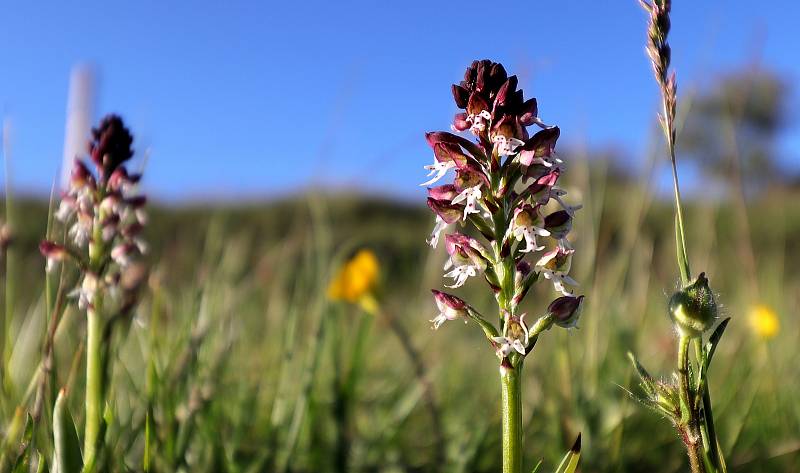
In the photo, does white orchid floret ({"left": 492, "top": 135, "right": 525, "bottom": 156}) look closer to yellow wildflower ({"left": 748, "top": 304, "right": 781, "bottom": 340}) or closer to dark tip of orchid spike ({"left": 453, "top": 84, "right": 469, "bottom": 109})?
dark tip of orchid spike ({"left": 453, "top": 84, "right": 469, "bottom": 109})

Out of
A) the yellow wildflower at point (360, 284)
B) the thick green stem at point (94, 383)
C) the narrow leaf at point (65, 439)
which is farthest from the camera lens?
the yellow wildflower at point (360, 284)

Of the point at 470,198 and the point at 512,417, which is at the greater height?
the point at 470,198

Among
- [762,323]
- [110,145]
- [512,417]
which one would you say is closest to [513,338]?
[512,417]

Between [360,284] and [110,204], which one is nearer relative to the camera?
[110,204]

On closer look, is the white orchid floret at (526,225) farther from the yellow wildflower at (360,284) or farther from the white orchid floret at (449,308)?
the yellow wildflower at (360,284)

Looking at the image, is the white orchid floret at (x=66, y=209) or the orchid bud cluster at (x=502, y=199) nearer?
the orchid bud cluster at (x=502, y=199)

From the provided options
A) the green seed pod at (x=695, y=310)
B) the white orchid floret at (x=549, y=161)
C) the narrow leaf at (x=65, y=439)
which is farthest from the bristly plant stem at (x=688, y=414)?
the narrow leaf at (x=65, y=439)

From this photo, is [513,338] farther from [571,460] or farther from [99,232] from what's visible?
[99,232]

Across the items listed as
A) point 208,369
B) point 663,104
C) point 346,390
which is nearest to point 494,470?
point 346,390
